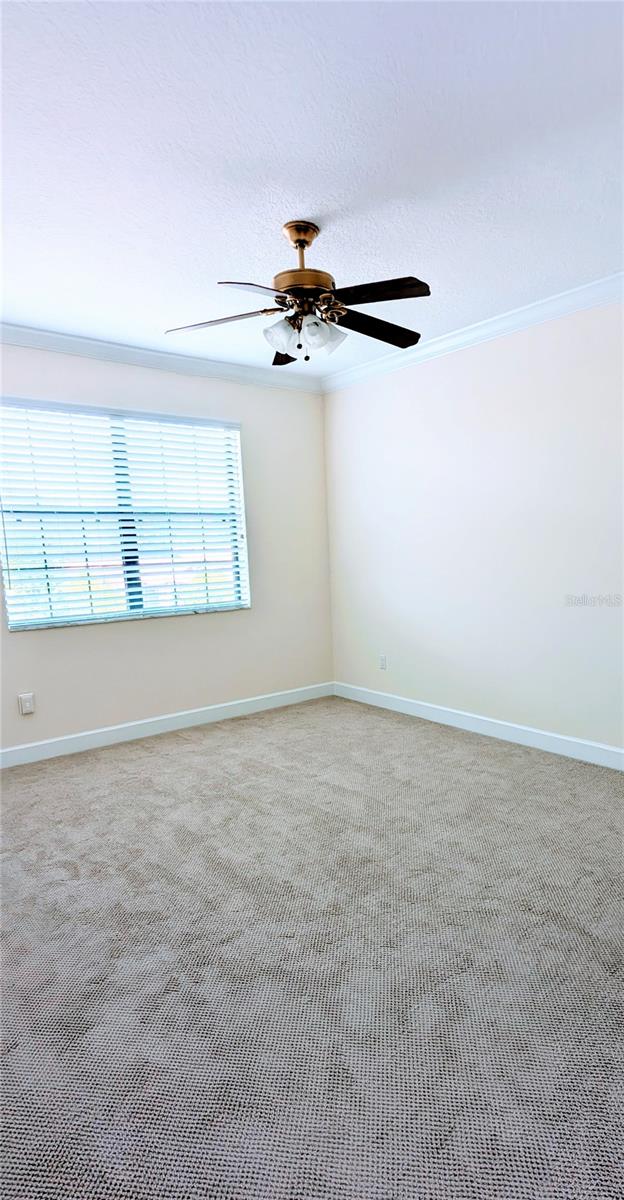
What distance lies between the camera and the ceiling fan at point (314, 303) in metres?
2.12

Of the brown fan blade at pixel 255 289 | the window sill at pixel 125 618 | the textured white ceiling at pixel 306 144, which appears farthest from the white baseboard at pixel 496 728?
the brown fan blade at pixel 255 289

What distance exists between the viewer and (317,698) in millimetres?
4918

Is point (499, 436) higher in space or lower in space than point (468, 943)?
higher

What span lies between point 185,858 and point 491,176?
113 inches

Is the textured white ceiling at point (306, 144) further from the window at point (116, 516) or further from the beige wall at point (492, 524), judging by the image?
the window at point (116, 516)

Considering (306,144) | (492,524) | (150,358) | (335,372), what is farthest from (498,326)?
(150,358)

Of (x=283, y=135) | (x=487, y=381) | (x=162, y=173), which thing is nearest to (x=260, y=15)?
(x=283, y=135)

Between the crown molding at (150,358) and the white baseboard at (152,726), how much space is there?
2368mm

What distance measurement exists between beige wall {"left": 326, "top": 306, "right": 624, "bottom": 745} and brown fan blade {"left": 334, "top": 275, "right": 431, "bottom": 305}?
1.55 meters

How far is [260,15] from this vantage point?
4.73ft

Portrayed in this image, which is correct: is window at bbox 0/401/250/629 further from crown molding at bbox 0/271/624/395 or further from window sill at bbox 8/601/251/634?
crown molding at bbox 0/271/624/395

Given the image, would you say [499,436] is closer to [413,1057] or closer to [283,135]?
[283,135]

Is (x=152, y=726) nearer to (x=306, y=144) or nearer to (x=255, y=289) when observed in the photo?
(x=255, y=289)

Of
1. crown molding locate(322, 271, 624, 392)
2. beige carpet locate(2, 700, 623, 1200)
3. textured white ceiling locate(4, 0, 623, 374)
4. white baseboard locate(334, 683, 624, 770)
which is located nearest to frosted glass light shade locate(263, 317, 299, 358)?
textured white ceiling locate(4, 0, 623, 374)
